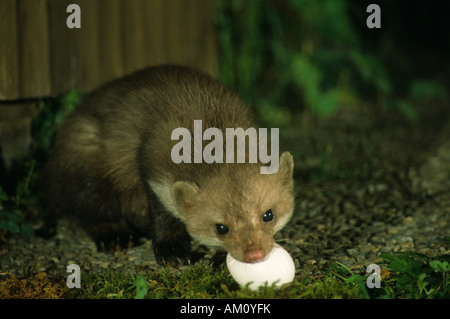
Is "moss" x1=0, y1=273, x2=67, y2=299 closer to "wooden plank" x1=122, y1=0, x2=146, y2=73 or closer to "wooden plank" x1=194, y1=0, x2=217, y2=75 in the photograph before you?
"wooden plank" x1=122, y1=0, x2=146, y2=73

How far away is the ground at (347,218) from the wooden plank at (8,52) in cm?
128

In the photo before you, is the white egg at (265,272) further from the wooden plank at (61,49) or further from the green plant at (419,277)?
the wooden plank at (61,49)

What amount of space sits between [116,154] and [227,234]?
141cm

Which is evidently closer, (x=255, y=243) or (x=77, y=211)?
(x=255, y=243)

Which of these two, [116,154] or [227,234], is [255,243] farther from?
[116,154]

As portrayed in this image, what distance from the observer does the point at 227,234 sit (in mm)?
3314

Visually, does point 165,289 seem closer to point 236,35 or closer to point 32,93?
point 32,93

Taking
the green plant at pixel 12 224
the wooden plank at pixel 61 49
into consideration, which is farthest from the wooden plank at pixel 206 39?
the green plant at pixel 12 224

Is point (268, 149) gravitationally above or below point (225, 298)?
above

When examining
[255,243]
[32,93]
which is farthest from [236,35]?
[255,243]

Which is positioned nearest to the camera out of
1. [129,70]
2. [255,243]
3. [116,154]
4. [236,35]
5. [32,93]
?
[255,243]

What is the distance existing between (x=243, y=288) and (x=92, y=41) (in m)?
3.72
